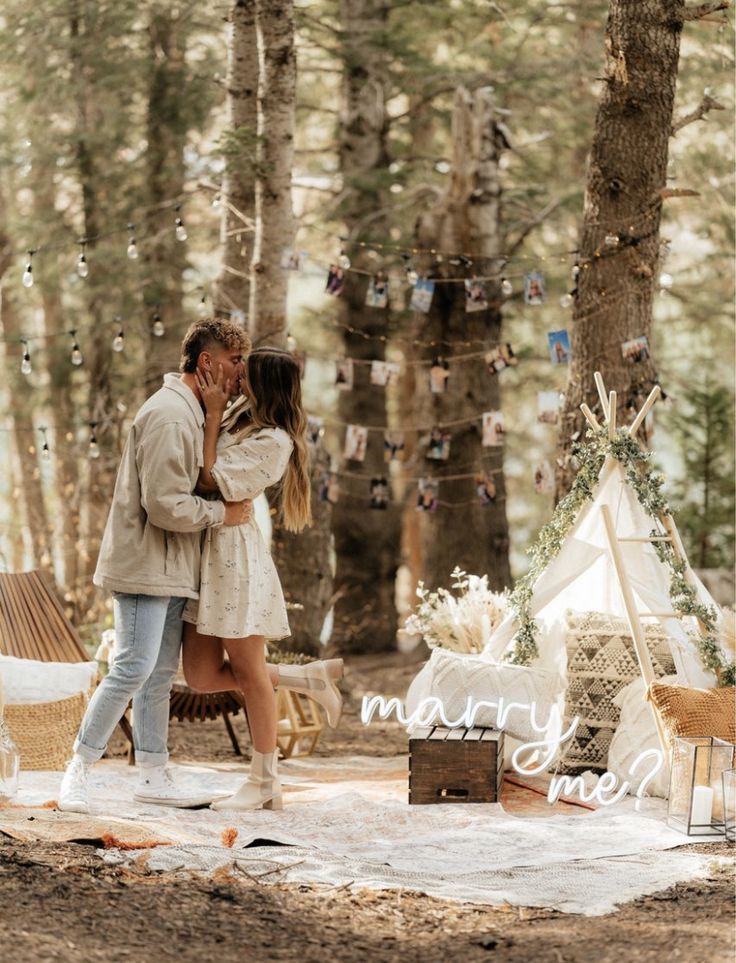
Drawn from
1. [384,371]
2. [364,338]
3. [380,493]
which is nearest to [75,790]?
[384,371]

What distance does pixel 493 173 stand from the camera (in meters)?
10.5

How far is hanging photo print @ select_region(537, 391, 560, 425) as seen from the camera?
26.1 ft

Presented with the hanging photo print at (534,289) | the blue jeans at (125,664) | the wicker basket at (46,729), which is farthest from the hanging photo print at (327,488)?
the blue jeans at (125,664)

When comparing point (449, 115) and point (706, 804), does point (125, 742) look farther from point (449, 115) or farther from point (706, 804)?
point (449, 115)

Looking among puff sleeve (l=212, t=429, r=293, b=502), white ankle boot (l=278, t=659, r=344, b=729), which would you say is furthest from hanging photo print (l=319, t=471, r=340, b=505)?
puff sleeve (l=212, t=429, r=293, b=502)

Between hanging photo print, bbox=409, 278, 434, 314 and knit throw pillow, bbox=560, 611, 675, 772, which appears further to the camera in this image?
hanging photo print, bbox=409, 278, 434, 314

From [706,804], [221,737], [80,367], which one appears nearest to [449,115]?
[80,367]

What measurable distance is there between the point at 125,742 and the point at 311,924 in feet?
11.6

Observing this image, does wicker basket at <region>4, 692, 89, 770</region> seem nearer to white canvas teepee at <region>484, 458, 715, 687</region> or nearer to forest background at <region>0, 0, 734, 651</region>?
white canvas teepee at <region>484, 458, 715, 687</region>

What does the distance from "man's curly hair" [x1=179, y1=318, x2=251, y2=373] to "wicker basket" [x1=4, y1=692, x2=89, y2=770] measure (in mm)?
1648

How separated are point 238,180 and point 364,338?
3387mm

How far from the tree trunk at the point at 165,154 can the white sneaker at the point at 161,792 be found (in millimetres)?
7474

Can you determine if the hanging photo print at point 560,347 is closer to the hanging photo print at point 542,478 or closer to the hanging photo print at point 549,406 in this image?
the hanging photo print at point 549,406

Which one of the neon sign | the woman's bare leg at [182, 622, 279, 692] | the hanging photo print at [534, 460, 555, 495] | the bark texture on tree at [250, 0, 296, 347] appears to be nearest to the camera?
the woman's bare leg at [182, 622, 279, 692]
